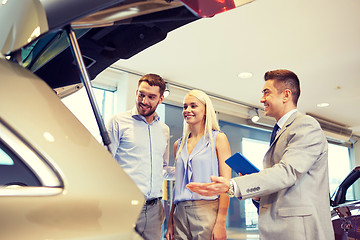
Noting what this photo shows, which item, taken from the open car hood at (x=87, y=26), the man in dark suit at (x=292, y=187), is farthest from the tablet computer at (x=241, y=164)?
the open car hood at (x=87, y=26)

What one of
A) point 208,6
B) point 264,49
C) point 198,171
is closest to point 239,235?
point 264,49

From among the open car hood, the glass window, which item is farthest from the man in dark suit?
the glass window

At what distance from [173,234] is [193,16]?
149cm

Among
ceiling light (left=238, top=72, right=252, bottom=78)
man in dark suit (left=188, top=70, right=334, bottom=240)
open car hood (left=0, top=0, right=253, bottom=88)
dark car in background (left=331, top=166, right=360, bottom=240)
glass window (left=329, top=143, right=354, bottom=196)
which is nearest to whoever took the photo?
open car hood (left=0, top=0, right=253, bottom=88)

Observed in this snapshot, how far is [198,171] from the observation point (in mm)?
1937

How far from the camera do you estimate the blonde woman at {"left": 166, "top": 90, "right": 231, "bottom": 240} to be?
1.83 m

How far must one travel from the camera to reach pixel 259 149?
7.33 meters

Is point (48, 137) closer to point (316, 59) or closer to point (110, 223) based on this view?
point (110, 223)

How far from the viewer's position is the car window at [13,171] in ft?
1.77

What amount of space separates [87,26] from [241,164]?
1.12 meters

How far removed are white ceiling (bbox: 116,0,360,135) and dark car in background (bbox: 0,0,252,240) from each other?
2.64 m

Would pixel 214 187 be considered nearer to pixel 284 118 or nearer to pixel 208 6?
pixel 284 118

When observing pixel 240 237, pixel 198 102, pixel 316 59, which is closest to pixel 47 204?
pixel 198 102

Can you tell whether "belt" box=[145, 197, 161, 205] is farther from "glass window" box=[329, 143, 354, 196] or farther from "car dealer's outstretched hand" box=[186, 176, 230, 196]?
"glass window" box=[329, 143, 354, 196]
